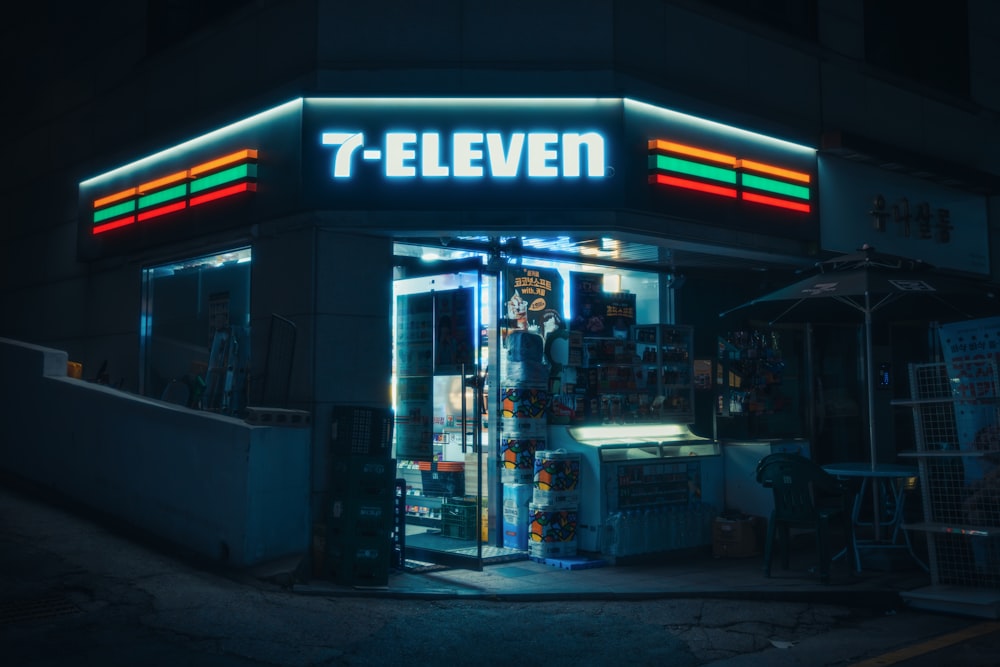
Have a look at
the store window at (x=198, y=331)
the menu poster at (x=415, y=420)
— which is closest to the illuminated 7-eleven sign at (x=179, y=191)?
the store window at (x=198, y=331)

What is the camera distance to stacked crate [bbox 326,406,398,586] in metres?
8.13

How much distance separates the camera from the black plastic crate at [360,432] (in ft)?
28.5

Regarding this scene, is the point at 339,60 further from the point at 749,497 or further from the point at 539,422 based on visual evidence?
the point at 749,497

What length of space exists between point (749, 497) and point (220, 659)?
6.34m

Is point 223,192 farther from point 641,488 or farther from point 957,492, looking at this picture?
point 957,492

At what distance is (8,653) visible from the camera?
19.4 ft

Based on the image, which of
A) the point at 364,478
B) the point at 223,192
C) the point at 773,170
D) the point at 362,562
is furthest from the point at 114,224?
the point at 773,170

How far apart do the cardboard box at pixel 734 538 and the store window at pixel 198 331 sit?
5.36 m

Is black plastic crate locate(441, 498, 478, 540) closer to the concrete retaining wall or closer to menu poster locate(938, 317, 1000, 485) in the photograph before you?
the concrete retaining wall

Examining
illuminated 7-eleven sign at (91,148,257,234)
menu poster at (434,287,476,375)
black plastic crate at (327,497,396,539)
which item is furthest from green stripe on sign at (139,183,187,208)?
black plastic crate at (327,497,396,539)

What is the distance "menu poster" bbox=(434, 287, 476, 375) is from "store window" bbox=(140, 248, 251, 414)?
208 cm

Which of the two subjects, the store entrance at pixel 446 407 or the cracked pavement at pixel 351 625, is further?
the store entrance at pixel 446 407

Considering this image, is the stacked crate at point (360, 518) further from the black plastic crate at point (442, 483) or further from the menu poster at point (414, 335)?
the menu poster at point (414, 335)

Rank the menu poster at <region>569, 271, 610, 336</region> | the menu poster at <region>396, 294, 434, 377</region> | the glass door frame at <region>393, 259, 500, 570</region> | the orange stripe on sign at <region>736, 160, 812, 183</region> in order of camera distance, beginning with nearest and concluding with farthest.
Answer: the glass door frame at <region>393, 259, 500, 570</region>, the menu poster at <region>396, 294, 434, 377</region>, the orange stripe on sign at <region>736, 160, 812, 183</region>, the menu poster at <region>569, 271, 610, 336</region>
